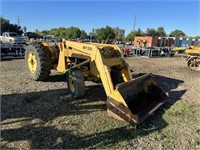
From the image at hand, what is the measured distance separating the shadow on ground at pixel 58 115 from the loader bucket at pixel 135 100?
0.20m

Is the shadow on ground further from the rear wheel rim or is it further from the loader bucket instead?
the rear wheel rim

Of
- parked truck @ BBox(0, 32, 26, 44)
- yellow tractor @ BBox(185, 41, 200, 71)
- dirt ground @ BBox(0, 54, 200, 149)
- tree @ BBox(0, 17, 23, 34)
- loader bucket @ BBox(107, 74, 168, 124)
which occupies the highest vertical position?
tree @ BBox(0, 17, 23, 34)

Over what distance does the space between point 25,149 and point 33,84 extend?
161 inches

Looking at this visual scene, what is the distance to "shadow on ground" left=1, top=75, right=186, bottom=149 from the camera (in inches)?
154

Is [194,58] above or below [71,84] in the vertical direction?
above

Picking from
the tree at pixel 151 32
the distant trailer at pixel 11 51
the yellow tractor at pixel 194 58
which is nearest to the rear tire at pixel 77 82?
the yellow tractor at pixel 194 58

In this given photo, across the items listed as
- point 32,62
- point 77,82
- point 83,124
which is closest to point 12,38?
point 32,62

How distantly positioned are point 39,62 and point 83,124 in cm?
348

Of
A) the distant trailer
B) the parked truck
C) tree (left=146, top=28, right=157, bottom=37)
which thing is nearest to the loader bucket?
the distant trailer

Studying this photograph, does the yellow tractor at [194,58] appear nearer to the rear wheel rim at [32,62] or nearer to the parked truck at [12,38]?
the rear wheel rim at [32,62]

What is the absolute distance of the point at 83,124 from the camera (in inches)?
180

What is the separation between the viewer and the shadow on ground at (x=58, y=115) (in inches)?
154

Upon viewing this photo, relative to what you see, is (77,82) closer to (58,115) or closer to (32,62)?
(58,115)

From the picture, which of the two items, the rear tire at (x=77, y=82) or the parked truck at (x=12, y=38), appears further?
the parked truck at (x=12, y=38)
